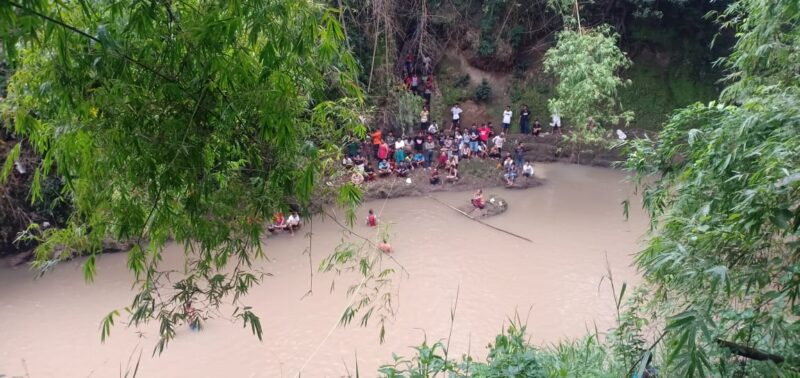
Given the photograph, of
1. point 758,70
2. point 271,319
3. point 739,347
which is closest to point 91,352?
point 271,319

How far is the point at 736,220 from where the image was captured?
2242mm

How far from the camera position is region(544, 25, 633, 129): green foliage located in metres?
8.40

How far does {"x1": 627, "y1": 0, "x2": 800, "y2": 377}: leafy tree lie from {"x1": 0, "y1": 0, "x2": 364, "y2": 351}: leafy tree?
1639 mm

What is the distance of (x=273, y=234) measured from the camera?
355 inches

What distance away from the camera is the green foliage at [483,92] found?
13672mm

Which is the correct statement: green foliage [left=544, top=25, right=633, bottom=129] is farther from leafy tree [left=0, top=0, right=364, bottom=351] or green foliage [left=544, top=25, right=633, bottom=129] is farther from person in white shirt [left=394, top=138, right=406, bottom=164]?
leafy tree [left=0, top=0, right=364, bottom=351]

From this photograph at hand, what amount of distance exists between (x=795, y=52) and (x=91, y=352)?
24.0 ft

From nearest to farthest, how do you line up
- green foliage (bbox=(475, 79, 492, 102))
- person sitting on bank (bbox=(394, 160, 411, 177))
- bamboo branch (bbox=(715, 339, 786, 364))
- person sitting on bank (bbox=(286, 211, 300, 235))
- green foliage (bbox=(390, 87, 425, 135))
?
bamboo branch (bbox=(715, 339, 786, 364)), person sitting on bank (bbox=(286, 211, 300, 235)), person sitting on bank (bbox=(394, 160, 411, 177)), green foliage (bbox=(390, 87, 425, 135)), green foliage (bbox=(475, 79, 492, 102))

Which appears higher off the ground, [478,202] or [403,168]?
[403,168]

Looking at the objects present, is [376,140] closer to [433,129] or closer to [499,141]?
[433,129]

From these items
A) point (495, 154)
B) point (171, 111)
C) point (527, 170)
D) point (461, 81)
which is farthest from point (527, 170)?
point (171, 111)

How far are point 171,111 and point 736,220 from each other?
227 centimetres

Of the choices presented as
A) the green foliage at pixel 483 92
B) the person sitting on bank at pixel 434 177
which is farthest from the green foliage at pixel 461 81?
the person sitting on bank at pixel 434 177

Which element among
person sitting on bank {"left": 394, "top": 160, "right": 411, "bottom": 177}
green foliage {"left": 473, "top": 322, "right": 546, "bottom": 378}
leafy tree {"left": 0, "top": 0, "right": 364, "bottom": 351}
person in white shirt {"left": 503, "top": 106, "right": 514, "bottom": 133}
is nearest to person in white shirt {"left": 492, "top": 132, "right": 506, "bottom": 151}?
person in white shirt {"left": 503, "top": 106, "right": 514, "bottom": 133}
